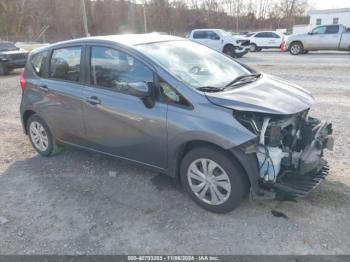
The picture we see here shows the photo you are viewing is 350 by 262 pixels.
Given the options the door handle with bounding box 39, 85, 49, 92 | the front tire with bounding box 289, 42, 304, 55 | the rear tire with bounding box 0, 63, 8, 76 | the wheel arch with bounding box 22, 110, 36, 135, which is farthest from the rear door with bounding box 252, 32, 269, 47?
the door handle with bounding box 39, 85, 49, 92

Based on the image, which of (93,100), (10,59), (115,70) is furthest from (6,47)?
(115,70)

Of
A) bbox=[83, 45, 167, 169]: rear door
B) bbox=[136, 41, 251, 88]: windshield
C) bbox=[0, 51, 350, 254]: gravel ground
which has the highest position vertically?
bbox=[136, 41, 251, 88]: windshield

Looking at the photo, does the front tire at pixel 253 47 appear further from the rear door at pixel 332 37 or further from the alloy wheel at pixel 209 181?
the alloy wheel at pixel 209 181

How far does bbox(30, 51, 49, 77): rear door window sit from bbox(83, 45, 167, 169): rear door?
3.32 feet

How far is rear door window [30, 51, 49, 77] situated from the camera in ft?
14.6

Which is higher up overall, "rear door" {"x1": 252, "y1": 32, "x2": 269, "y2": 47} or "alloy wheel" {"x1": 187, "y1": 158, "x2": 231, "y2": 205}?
"rear door" {"x1": 252, "y1": 32, "x2": 269, "y2": 47}

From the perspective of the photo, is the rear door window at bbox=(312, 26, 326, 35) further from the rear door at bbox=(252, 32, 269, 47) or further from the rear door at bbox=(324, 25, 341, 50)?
the rear door at bbox=(252, 32, 269, 47)

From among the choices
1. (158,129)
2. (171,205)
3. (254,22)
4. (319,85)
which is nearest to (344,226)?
(171,205)

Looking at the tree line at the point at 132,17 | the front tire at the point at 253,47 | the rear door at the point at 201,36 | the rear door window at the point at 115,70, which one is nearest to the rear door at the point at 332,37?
the front tire at the point at 253,47

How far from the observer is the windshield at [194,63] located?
11.0 feet

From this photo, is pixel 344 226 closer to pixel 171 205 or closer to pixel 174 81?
pixel 171 205

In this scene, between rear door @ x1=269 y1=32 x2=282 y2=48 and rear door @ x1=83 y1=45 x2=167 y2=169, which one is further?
rear door @ x1=269 y1=32 x2=282 y2=48

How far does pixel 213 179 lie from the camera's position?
311 centimetres

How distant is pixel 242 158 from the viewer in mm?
2852
